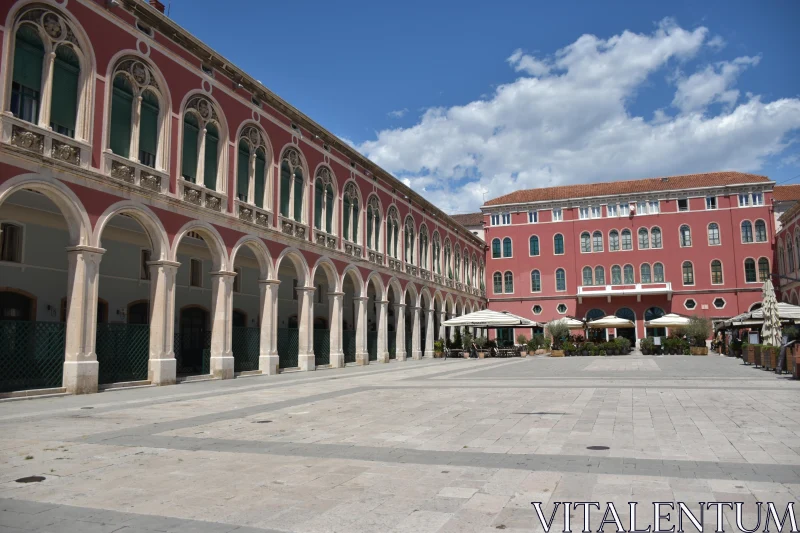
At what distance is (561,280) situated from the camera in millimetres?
54156

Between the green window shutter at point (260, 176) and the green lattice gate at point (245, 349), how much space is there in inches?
186

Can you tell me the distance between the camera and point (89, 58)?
49.9 ft

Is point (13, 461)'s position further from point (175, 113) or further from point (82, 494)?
point (175, 113)

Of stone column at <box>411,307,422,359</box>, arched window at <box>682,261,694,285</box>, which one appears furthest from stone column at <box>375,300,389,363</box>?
arched window at <box>682,261,694,285</box>

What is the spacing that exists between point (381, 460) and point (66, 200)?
37.7 feet

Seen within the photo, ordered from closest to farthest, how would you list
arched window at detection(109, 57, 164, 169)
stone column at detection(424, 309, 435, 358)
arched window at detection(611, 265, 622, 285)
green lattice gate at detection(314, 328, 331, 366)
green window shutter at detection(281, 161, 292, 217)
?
1. arched window at detection(109, 57, 164, 169)
2. green window shutter at detection(281, 161, 292, 217)
3. green lattice gate at detection(314, 328, 331, 366)
4. stone column at detection(424, 309, 435, 358)
5. arched window at detection(611, 265, 622, 285)

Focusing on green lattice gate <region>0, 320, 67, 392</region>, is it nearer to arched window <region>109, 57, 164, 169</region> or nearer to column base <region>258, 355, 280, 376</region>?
arched window <region>109, 57, 164, 169</region>

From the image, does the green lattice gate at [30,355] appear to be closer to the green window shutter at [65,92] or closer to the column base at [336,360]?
the green window shutter at [65,92]

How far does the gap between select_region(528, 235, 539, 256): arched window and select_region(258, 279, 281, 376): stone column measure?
3723 centimetres

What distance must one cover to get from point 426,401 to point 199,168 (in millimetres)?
11598

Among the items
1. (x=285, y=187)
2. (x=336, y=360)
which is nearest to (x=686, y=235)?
(x=336, y=360)

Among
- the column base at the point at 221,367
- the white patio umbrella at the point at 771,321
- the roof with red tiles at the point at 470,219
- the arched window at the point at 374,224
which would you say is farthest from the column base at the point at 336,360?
the roof with red tiles at the point at 470,219

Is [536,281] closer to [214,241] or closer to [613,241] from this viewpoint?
[613,241]

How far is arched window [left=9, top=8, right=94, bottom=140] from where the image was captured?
1377 centimetres
